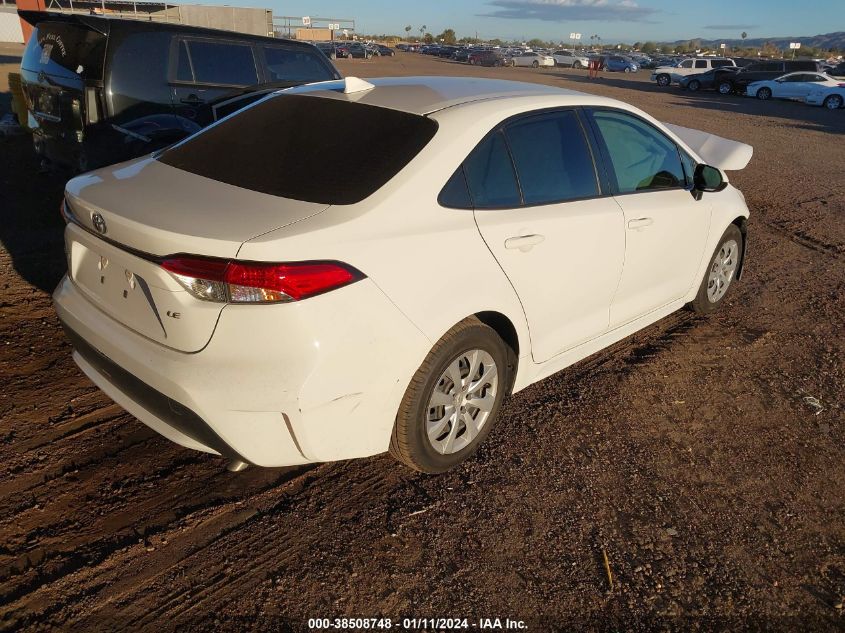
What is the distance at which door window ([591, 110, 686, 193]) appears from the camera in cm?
378

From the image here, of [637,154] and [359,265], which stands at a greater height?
[637,154]

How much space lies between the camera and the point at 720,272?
5.07 m

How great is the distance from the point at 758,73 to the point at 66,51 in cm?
3251

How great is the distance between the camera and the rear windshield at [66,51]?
582cm

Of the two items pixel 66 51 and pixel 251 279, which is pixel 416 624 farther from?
pixel 66 51

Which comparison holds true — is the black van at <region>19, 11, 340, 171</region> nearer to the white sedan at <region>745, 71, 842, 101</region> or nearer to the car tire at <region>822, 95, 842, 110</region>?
the car tire at <region>822, 95, 842, 110</region>

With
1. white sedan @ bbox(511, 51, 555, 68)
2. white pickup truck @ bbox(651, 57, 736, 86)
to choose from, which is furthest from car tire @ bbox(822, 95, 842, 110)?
white sedan @ bbox(511, 51, 555, 68)

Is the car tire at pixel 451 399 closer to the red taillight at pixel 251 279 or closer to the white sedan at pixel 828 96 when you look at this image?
the red taillight at pixel 251 279

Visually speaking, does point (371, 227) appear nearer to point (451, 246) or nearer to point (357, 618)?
point (451, 246)

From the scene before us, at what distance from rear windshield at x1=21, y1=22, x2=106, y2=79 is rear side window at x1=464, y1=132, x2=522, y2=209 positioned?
4.36 metres

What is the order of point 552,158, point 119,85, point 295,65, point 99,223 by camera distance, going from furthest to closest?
point 295,65 → point 119,85 → point 552,158 → point 99,223

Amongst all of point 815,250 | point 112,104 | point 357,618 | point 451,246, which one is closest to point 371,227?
point 451,246

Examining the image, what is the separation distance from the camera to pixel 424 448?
2.93 meters

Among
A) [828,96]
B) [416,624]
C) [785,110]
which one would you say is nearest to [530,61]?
[828,96]
